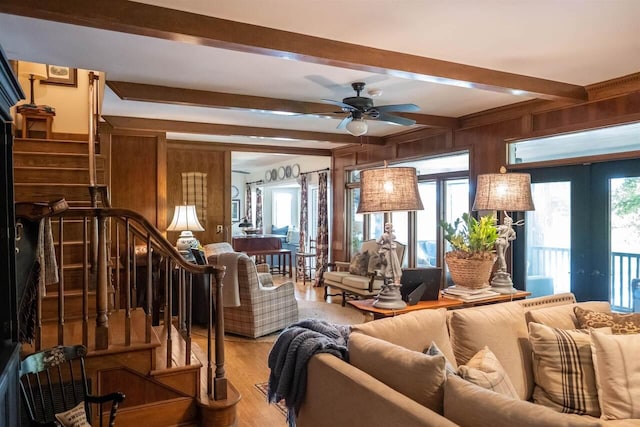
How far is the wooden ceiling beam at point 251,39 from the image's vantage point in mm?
2242

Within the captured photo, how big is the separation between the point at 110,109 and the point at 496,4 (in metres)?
4.41

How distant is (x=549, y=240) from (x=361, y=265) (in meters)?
2.45

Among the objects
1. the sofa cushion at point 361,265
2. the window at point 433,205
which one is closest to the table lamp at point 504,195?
the window at point 433,205

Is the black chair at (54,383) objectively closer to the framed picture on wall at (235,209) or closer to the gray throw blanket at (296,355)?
the gray throw blanket at (296,355)

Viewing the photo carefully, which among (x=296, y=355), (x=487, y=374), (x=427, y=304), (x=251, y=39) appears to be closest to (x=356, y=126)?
(x=251, y=39)

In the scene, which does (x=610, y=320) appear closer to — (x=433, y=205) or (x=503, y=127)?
(x=503, y=127)

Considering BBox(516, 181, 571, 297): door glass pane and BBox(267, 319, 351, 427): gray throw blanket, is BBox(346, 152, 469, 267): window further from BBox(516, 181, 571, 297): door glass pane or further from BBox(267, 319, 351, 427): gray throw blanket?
BBox(267, 319, 351, 427): gray throw blanket

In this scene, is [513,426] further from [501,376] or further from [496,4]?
[496,4]

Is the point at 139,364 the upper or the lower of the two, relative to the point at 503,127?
lower

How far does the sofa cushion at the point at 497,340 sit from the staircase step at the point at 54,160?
3655mm

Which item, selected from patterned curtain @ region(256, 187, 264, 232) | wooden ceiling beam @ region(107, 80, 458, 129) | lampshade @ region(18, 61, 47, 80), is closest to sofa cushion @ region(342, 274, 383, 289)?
wooden ceiling beam @ region(107, 80, 458, 129)

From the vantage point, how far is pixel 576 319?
8.43ft

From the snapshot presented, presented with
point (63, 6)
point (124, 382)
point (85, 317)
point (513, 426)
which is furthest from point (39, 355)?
point (513, 426)

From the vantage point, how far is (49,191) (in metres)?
4.09
